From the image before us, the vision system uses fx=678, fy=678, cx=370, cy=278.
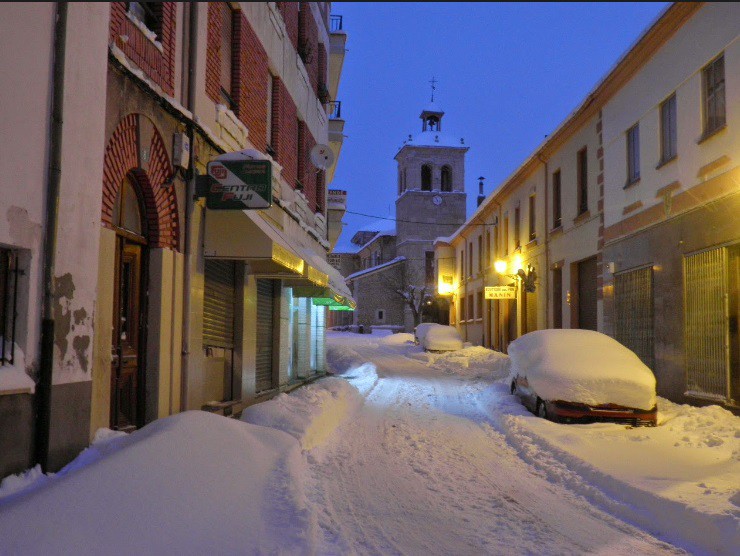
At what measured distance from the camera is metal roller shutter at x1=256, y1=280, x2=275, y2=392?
532 inches

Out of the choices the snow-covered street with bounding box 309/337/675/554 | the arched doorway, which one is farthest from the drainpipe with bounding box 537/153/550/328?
the arched doorway

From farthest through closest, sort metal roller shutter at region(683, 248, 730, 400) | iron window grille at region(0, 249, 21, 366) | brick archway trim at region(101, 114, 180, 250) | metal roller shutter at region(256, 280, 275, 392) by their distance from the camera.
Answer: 1. metal roller shutter at region(256, 280, 275, 392)
2. metal roller shutter at region(683, 248, 730, 400)
3. brick archway trim at region(101, 114, 180, 250)
4. iron window grille at region(0, 249, 21, 366)

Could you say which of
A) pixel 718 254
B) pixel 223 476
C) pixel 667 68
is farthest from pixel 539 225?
pixel 223 476

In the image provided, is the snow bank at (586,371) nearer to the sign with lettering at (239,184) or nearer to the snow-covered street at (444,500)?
the snow-covered street at (444,500)

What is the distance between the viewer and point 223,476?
5.60 meters

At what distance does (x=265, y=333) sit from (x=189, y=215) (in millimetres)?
5566

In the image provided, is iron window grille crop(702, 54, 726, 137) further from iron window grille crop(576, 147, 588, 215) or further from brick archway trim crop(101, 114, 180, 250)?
brick archway trim crop(101, 114, 180, 250)

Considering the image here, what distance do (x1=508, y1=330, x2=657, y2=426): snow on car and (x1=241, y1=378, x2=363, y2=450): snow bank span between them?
10.9 feet

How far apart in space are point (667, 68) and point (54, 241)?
12.0 m

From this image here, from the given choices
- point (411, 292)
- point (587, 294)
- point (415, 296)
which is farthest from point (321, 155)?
point (415, 296)

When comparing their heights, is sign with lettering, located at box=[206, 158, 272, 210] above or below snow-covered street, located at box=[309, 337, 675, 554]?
above

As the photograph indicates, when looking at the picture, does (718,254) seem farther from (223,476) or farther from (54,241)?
(54,241)

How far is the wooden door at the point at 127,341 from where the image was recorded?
7.32 meters

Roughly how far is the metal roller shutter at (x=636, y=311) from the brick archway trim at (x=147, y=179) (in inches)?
388
